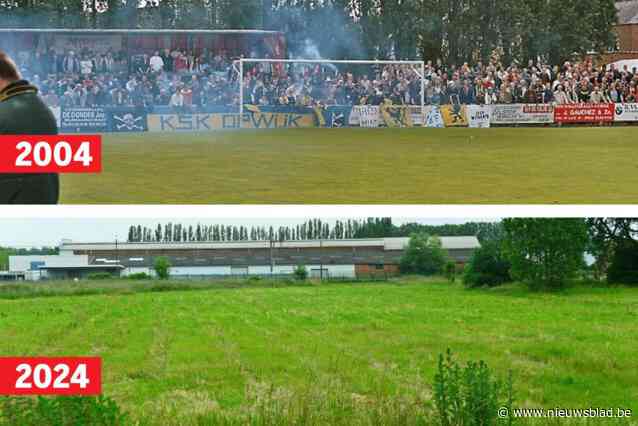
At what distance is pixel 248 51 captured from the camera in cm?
2791

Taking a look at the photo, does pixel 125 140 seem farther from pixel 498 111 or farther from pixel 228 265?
pixel 228 265

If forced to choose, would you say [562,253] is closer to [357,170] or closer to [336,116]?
[357,170]

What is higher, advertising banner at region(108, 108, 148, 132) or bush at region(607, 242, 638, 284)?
advertising banner at region(108, 108, 148, 132)

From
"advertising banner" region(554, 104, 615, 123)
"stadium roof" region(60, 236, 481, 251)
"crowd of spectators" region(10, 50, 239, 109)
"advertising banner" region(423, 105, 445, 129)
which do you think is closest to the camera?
"stadium roof" region(60, 236, 481, 251)

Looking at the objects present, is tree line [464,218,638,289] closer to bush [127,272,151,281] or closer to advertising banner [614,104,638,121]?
bush [127,272,151,281]

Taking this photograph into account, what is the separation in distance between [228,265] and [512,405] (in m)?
2.70

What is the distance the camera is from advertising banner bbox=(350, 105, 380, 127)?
1110 inches

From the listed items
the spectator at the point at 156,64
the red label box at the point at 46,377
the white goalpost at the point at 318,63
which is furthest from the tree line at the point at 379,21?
the red label box at the point at 46,377

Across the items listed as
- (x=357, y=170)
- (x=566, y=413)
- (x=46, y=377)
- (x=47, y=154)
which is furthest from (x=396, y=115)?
(x=47, y=154)

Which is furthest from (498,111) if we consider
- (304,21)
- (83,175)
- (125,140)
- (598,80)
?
(83,175)

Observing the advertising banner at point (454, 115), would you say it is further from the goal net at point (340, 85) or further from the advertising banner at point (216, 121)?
the advertising banner at point (216, 121)

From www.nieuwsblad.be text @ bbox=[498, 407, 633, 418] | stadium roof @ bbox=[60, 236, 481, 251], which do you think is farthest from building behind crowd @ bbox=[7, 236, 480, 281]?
www.nieuwsblad.be text @ bbox=[498, 407, 633, 418]

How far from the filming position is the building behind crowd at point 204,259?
7680mm

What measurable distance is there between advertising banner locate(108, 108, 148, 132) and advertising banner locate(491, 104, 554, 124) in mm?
10844
